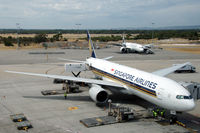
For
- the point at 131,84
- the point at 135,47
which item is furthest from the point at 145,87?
the point at 135,47

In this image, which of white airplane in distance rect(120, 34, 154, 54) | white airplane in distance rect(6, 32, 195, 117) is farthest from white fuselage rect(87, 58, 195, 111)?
white airplane in distance rect(120, 34, 154, 54)

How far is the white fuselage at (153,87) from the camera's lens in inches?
681

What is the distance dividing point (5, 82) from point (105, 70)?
16.5 meters

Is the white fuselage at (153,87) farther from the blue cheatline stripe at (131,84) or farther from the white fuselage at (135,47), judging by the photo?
the white fuselage at (135,47)

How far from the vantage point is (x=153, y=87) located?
64.0 feet

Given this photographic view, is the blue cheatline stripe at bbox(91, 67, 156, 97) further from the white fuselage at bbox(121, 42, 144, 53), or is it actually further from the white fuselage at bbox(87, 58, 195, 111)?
the white fuselage at bbox(121, 42, 144, 53)

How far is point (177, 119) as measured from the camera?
19938mm

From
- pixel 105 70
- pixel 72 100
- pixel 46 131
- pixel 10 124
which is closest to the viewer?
pixel 46 131

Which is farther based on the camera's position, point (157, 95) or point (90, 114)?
point (90, 114)

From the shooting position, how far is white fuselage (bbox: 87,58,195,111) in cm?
1729

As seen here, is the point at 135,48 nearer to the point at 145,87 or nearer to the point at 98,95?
the point at 98,95

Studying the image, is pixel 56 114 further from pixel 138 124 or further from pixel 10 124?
pixel 138 124

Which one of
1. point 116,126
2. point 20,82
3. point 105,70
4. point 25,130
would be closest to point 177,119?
point 116,126

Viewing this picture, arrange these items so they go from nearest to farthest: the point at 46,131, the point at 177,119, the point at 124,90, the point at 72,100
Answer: the point at 46,131, the point at 177,119, the point at 124,90, the point at 72,100
